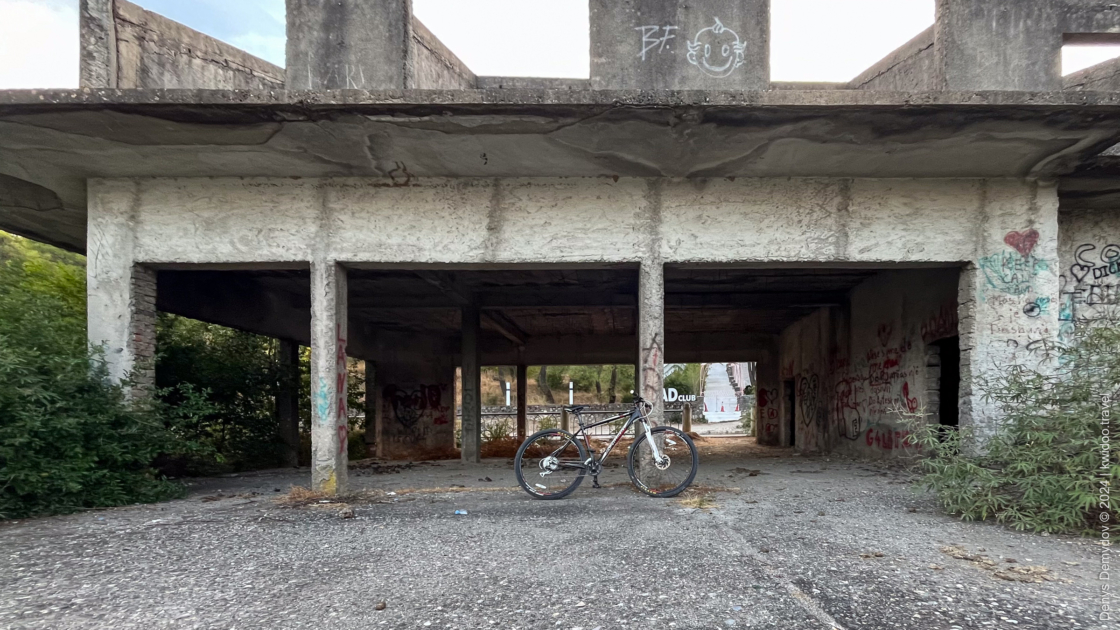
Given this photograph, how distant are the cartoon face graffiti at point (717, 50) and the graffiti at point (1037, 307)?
3.81m

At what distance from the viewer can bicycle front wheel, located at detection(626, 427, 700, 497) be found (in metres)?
5.52

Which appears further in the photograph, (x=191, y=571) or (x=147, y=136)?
(x=147, y=136)

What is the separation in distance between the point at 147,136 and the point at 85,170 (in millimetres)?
1183

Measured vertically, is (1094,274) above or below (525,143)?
below

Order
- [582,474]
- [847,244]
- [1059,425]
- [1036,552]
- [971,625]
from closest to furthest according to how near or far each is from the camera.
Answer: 1. [971,625]
2. [1036,552]
3. [1059,425]
4. [582,474]
5. [847,244]

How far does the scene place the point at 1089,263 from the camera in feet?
21.5

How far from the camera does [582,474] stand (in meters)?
5.56

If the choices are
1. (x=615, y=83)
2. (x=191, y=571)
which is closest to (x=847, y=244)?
(x=615, y=83)

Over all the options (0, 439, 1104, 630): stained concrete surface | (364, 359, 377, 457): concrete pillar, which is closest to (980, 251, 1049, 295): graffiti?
(0, 439, 1104, 630): stained concrete surface

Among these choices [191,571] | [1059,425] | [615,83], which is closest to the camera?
[191,571]

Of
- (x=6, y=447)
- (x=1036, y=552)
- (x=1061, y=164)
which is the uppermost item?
(x=1061, y=164)

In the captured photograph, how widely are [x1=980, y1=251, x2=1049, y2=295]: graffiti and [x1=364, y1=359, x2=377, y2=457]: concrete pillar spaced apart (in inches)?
597

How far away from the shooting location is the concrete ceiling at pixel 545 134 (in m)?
4.79

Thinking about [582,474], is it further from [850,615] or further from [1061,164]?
[1061,164]
